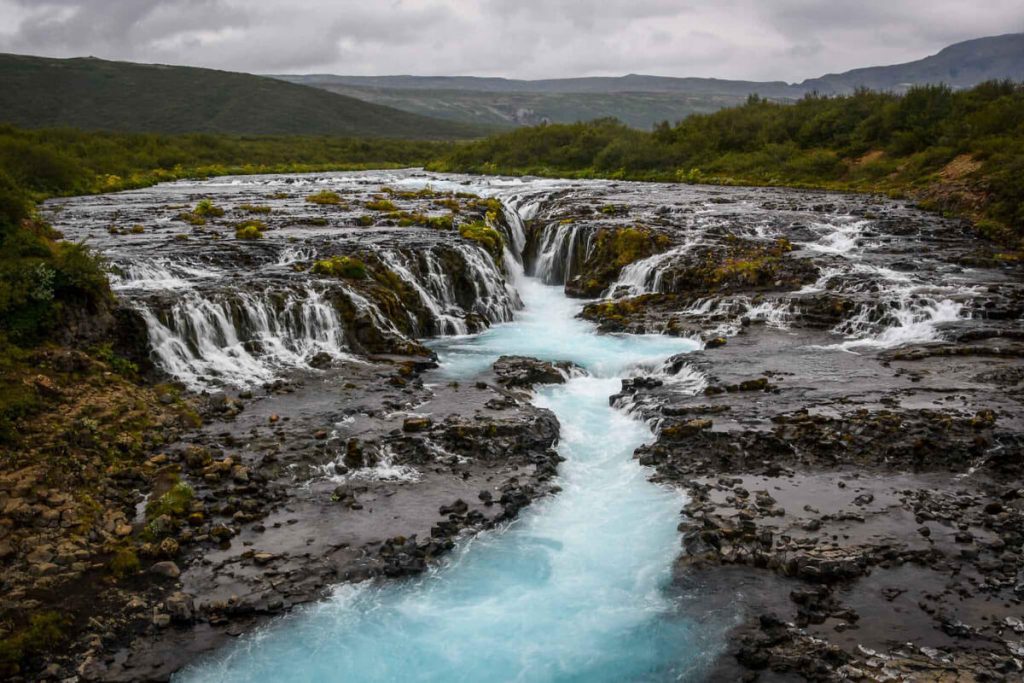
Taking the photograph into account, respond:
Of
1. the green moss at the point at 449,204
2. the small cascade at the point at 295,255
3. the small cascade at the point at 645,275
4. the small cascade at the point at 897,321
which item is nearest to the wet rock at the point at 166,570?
the small cascade at the point at 295,255

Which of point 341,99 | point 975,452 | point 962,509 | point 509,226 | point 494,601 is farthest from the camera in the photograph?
point 341,99

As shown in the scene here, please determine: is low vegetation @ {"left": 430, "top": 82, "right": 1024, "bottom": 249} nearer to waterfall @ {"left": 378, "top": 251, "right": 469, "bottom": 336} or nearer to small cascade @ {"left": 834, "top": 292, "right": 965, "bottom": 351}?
small cascade @ {"left": 834, "top": 292, "right": 965, "bottom": 351}

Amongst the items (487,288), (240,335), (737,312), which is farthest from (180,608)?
(737,312)

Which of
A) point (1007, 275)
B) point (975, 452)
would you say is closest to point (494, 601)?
point (975, 452)

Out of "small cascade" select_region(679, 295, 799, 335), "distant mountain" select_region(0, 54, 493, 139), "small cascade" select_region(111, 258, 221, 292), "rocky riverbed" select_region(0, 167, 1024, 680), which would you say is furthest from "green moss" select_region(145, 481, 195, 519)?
"distant mountain" select_region(0, 54, 493, 139)

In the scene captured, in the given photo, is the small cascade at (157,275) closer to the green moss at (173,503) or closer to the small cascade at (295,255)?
the small cascade at (295,255)

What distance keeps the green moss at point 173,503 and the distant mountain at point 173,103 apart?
14444 centimetres

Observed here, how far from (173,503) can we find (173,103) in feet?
581

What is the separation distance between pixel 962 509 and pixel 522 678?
8.58 metres

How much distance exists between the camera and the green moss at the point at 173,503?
12.8 m

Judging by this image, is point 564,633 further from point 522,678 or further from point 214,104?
point 214,104

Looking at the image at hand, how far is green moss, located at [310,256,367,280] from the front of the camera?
84.0 feet

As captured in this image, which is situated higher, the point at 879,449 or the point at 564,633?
the point at 879,449

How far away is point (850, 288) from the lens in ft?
87.8
